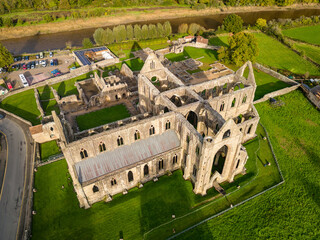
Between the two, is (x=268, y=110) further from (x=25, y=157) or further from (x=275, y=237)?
(x=25, y=157)

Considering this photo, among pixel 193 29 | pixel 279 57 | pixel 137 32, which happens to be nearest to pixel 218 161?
pixel 279 57

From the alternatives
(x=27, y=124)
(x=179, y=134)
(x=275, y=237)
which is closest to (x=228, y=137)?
(x=179, y=134)

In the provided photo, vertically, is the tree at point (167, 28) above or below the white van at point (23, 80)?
above

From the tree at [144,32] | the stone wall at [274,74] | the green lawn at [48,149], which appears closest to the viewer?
the green lawn at [48,149]

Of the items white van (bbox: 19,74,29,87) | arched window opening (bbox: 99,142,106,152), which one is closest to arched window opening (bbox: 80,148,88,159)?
arched window opening (bbox: 99,142,106,152)

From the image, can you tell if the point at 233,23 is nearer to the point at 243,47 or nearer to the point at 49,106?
the point at 243,47

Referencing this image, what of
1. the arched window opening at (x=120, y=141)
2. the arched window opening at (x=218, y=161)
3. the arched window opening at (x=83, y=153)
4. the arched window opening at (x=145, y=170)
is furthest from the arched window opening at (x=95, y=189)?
the arched window opening at (x=218, y=161)

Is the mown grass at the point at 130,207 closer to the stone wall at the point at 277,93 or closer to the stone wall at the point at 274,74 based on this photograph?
the stone wall at the point at 277,93
